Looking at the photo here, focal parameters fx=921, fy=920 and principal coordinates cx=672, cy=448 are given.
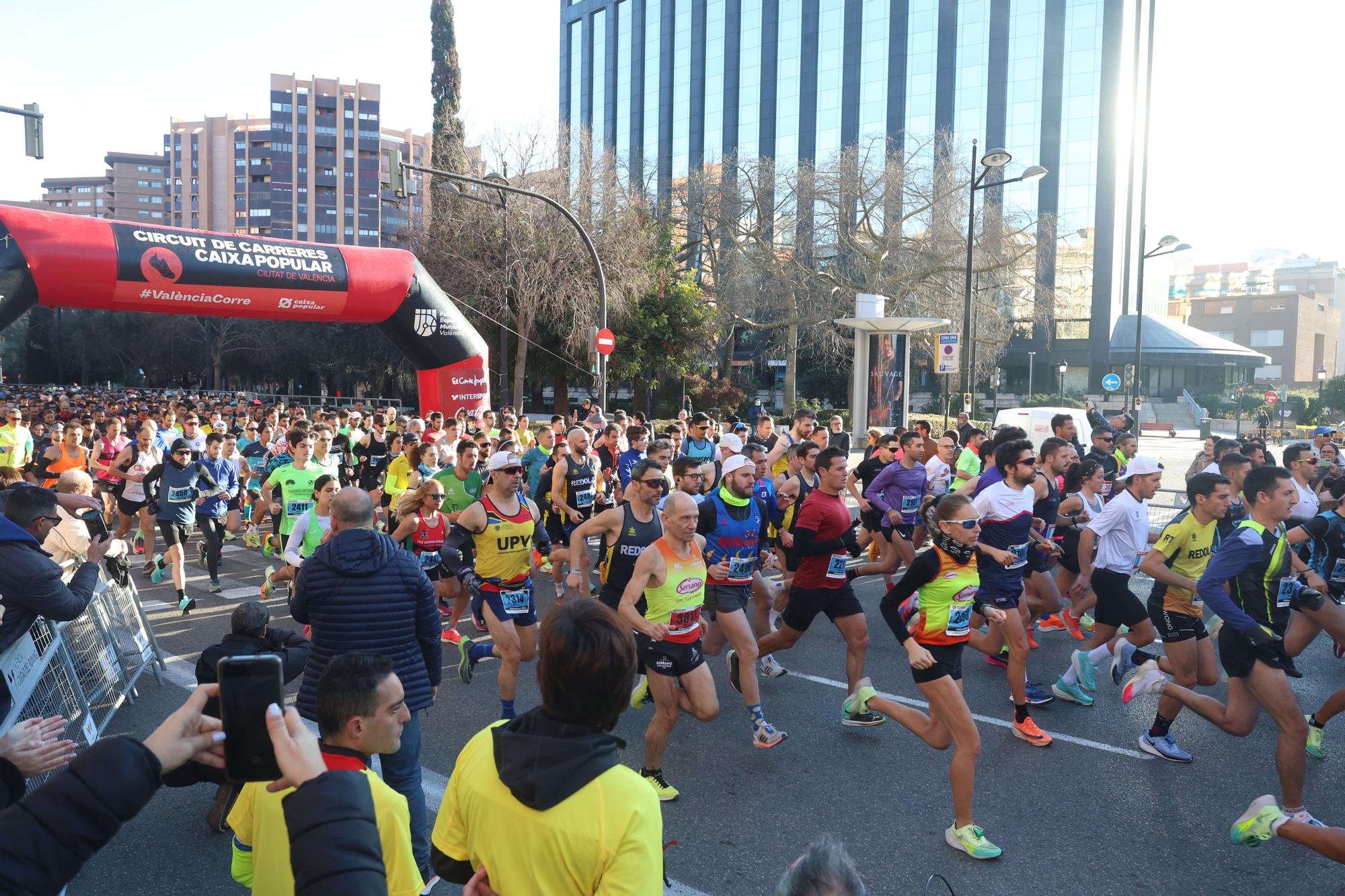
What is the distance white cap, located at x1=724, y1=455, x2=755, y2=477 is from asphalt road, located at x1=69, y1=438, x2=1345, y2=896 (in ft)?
5.42

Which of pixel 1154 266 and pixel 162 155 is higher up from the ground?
pixel 162 155

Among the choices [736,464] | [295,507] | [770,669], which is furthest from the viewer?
[295,507]

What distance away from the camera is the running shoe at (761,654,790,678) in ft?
22.8

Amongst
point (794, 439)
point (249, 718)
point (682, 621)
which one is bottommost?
point (682, 621)

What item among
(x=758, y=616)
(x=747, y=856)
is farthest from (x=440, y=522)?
(x=747, y=856)

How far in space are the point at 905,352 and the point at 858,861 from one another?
20483 mm

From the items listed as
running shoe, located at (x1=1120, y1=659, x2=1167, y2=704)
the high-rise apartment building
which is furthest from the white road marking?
the high-rise apartment building

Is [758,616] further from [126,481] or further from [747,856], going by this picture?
[126,481]

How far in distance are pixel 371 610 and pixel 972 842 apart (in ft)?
9.60

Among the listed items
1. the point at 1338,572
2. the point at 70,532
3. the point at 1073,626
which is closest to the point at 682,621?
the point at 70,532

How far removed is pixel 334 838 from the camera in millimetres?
1657

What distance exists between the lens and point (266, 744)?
1.82m

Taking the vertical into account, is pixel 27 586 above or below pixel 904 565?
above

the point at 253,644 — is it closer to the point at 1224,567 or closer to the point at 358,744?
the point at 358,744
